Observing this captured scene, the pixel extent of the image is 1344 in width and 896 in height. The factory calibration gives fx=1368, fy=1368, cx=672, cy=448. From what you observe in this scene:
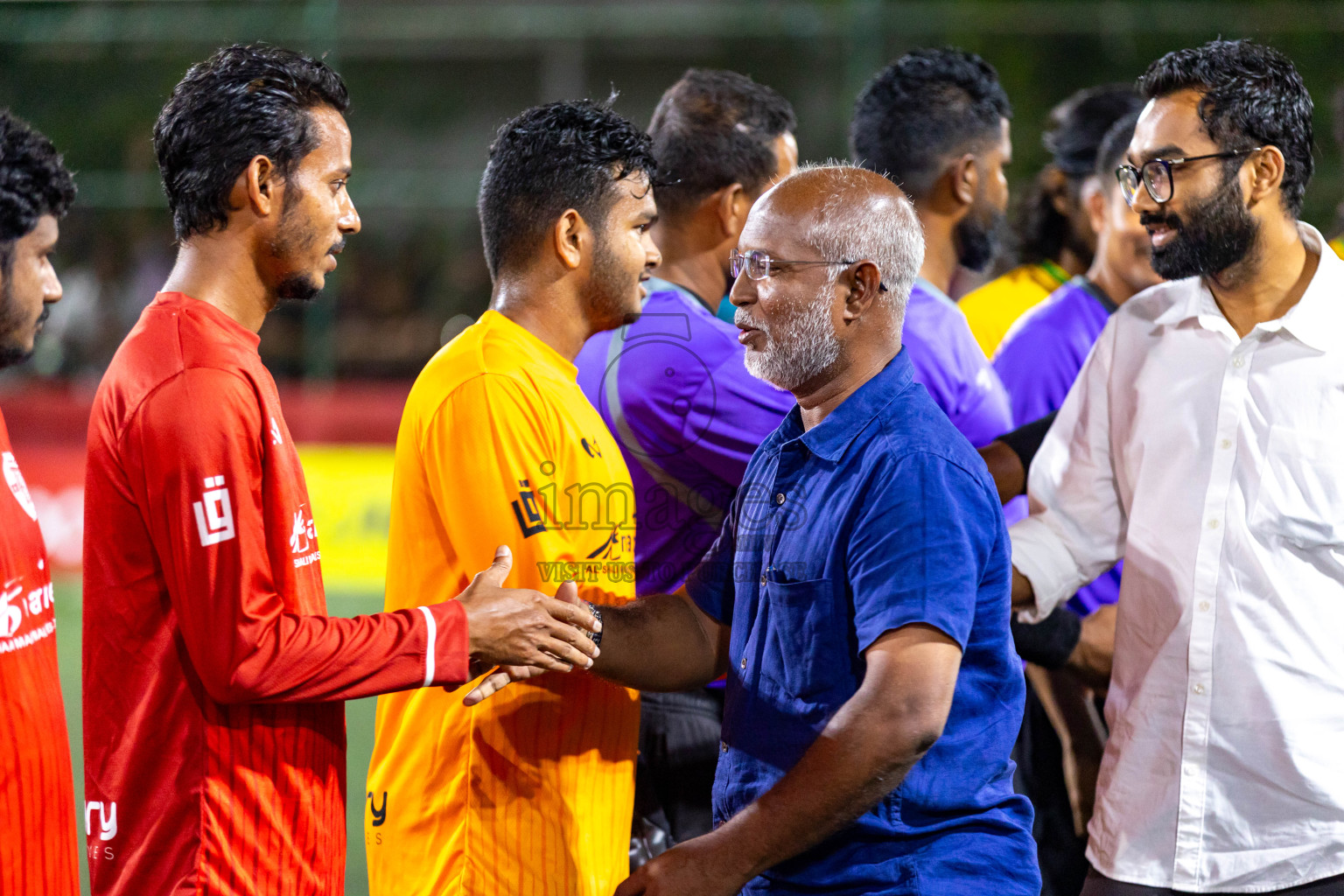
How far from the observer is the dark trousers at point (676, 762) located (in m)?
3.61

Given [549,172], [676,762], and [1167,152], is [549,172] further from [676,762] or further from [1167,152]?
[676,762]

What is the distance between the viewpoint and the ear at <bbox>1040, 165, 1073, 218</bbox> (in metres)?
5.20

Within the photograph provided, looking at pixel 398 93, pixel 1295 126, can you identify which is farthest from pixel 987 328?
pixel 398 93

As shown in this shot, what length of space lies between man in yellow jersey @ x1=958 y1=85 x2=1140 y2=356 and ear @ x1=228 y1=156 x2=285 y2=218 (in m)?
3.14

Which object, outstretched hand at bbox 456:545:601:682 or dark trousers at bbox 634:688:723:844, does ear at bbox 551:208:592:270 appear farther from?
dark trousers at bbox 634:688:723:844

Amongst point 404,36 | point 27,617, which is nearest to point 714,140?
point 27,617

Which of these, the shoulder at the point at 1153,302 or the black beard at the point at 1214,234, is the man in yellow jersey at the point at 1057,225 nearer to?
the shoulder at the point at 1153,302

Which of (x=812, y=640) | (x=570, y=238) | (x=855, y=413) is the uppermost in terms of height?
(x=570, y=238)

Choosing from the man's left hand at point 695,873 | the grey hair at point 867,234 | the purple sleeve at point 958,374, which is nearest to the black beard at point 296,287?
A: the grey hair at point 867,234

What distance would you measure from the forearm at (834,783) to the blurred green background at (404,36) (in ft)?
33.1

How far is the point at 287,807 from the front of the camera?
2.54 meters

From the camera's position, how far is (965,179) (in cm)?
453

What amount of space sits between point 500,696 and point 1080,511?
1.51m

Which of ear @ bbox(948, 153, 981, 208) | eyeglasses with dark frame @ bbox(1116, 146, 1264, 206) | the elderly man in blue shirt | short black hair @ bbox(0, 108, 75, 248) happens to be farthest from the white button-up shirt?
short black hair @ bbox(0, 108, 75, 248)
